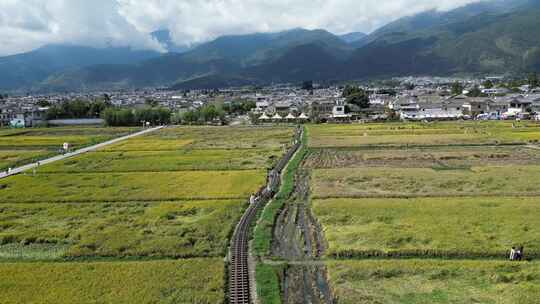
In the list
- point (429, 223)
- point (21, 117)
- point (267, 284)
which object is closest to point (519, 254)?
point (429, 223)

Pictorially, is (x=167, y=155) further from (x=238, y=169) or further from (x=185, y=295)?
(x=185, y=295)

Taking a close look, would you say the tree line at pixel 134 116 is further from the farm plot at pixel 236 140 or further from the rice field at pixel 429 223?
the rice field at pixel 429 223

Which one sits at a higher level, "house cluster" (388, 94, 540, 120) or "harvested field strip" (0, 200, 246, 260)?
"house cluster" (388, 94, 540, 120)

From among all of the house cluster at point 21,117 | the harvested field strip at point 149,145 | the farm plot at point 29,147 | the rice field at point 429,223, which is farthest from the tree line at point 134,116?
the rice field at point 429,223

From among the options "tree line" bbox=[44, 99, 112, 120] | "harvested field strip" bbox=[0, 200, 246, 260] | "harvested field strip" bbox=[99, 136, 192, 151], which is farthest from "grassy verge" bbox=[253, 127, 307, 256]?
"tree line" bbox=[44, 99, 112, 120]

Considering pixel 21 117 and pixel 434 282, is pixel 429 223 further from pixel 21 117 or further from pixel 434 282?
pixel 21 117

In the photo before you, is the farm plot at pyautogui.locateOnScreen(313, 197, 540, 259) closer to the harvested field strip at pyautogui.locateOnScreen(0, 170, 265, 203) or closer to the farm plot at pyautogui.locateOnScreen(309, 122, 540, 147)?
the harvested field strip at pyautogui.locateOnScreen(0, 170, 265, 203)

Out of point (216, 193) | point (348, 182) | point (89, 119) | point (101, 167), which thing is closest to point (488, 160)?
point (348, 182)
